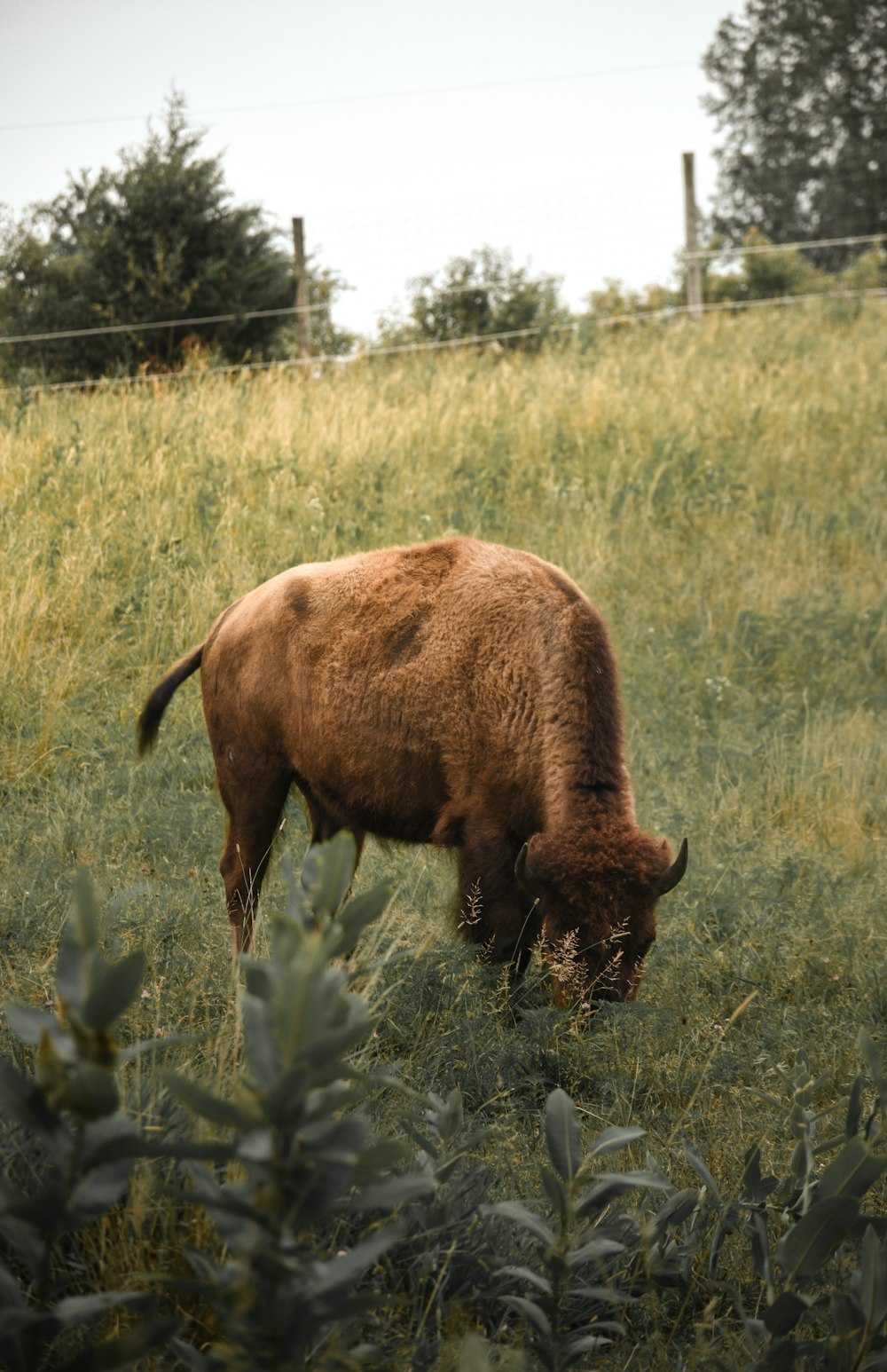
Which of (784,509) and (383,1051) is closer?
(383,1051)

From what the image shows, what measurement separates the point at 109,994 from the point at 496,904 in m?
2.66

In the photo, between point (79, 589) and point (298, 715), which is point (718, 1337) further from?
point (79, 589)

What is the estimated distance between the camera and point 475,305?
15.4 metres

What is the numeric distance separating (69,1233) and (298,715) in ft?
8.56

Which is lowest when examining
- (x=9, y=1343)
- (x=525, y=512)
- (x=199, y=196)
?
(x=9, y=1343)

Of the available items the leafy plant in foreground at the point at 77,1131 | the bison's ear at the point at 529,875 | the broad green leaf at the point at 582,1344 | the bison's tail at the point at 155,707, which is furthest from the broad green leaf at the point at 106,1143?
the bison's tail at the point at 155,707

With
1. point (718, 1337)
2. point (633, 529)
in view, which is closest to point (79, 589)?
point (633, 529)

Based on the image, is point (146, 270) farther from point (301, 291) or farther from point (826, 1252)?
point (826, 1252)

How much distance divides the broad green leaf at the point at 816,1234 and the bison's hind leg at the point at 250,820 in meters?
2.98

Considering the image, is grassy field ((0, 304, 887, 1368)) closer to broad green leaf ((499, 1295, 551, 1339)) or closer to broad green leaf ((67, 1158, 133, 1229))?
broad green leaf ((499, 1295, 551, 1339))

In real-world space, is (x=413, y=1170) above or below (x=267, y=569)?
below

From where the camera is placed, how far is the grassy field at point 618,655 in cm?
325

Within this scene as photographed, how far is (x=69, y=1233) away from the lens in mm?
1871

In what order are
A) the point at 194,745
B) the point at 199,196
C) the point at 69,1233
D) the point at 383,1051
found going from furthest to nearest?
1. the point at 199,196
2. the point at 194,745
3. the point at 383,1051
4. the point at 69,1233
